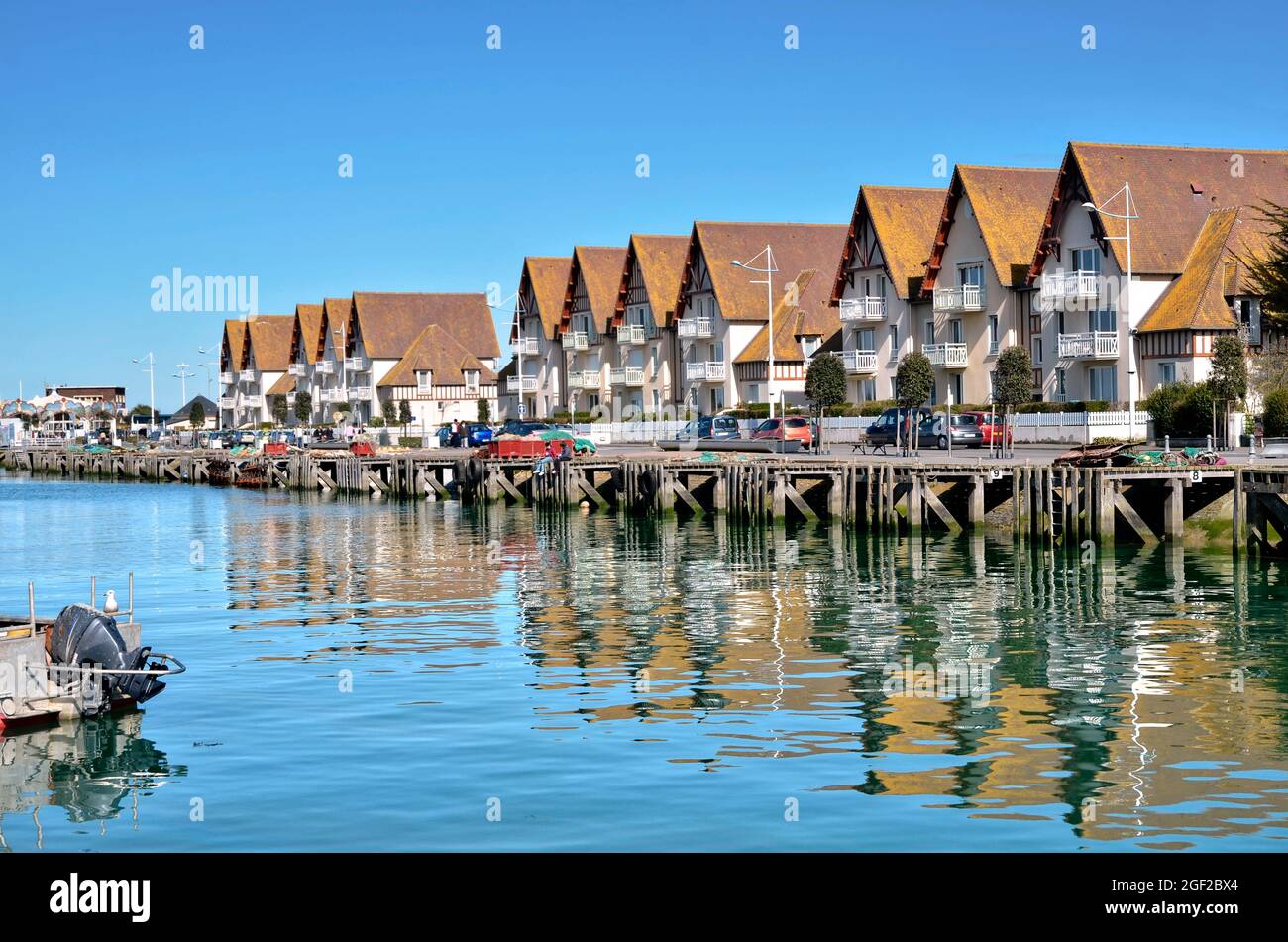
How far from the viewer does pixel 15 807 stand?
19.5 metres

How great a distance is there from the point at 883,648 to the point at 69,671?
1438 cm

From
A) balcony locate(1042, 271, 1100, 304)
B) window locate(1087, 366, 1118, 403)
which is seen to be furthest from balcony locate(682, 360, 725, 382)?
window locate(1087, 366, 1118, 403)

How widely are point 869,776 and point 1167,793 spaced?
11.1 ft

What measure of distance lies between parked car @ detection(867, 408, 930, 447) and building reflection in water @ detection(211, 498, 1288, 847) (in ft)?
52.5

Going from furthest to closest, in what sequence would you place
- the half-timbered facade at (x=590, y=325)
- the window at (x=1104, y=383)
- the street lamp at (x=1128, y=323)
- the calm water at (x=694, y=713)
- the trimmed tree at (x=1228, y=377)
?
the half-timbered facade at (x=590, y=325) → the window at (x=1104, y=383) → the street lamp at (x=1128, y=323) → the trimmed tree at (x=1228, y=377) → the calm water at (x=694, y=713)

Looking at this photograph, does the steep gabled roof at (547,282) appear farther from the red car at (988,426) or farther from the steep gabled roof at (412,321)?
the red car at (988,426)

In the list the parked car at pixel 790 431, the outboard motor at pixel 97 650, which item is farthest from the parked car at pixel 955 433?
the outboard motor at pixel 97 650

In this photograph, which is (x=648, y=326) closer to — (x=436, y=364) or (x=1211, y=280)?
(x=436, y=364)

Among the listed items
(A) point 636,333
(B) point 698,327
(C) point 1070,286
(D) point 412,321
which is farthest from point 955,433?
(D) point 412,321

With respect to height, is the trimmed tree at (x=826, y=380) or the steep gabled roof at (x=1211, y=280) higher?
the steep gabled roof at (x=1211, y=280)

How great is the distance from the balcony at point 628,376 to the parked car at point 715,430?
23.9m

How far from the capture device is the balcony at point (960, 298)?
280 feet

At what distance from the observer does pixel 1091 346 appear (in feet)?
250

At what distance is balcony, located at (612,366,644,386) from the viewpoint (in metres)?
117
